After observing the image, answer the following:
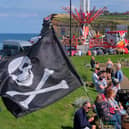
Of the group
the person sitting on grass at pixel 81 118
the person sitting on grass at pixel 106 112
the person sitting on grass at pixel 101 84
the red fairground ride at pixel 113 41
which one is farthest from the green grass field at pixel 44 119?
the red fairground ride at pixel 113 41

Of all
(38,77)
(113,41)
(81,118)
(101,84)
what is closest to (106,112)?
(81,118)

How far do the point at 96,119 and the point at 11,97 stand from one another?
138 inches

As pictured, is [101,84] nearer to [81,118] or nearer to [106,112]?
[106,112]

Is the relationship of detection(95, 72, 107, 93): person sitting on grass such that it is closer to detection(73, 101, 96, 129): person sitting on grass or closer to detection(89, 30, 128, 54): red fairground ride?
detection(73, 101, 96, 129): person sitting on grass

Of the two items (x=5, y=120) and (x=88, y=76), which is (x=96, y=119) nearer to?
(x=5, y=120)

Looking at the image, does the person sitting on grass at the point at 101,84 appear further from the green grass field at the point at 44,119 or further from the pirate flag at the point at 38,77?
the pirate flag at the point at 38,77

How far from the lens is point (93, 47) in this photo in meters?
47.5

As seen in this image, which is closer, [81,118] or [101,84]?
[81,118]

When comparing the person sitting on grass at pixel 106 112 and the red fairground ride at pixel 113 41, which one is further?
the red fairground ride at pixel 113 41

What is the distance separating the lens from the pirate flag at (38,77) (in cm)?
723

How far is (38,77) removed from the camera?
7.38m

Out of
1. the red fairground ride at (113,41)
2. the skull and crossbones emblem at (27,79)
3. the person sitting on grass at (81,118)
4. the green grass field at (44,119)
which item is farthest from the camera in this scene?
the red fairground ride at (113,41)

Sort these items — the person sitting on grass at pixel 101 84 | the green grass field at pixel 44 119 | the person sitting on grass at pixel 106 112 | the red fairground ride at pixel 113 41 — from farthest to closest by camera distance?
1. the red fairground ride at pixel 113 41
2. the person sitting on grass at pixel 101 84
3. the green grass field at pixel 44 119
4. the person sitting on grass at pixel 106 112

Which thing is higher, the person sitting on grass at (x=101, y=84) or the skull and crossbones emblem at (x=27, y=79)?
the skull and crossbones emblem at (x=27, y=79)
